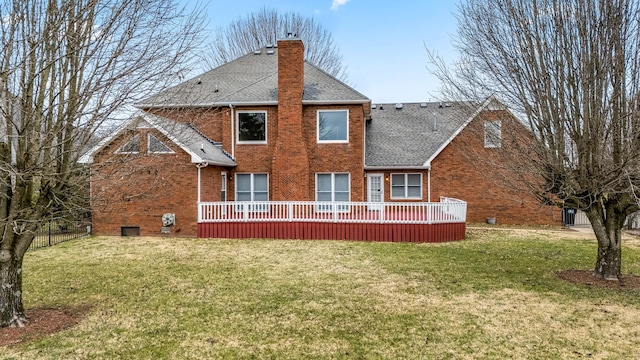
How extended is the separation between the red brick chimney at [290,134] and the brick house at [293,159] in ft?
0.15

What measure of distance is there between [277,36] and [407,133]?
1985 centimetres

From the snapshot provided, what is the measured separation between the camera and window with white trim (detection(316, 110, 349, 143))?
1809cm

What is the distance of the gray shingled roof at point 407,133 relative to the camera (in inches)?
790

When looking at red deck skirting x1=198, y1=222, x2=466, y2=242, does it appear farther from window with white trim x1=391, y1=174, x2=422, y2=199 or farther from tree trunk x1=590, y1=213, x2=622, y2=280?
tree trunk x1=590, y1=213, x2=622, y2=280

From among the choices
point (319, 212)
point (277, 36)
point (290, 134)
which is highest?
point (277, 36)

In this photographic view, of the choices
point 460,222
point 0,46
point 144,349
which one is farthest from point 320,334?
point 460,222

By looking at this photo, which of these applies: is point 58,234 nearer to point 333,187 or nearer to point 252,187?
point 252,187

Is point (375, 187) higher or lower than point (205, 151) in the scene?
lower

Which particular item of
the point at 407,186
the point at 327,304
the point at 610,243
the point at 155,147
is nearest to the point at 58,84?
the point at 155,147

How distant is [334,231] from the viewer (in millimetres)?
15078

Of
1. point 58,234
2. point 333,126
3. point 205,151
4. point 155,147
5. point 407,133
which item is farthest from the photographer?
point 407,133

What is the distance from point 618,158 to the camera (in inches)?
311

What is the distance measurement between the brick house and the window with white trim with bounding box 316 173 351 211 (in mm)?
47

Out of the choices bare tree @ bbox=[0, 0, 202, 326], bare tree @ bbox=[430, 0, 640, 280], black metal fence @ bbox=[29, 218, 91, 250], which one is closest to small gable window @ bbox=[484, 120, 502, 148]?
bare tree @ bbox=[430, 0, 640, 280]
